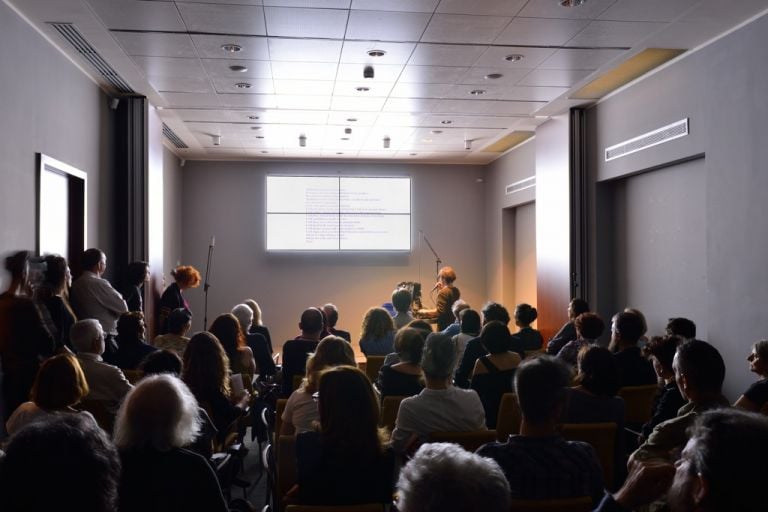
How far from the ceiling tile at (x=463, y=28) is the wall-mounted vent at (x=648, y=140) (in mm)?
2097

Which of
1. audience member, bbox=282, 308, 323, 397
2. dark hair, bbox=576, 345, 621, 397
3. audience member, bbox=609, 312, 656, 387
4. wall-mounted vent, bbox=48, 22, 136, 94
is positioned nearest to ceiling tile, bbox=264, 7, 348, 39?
wall-mounted vent, bbox=48, 22, 136, 94

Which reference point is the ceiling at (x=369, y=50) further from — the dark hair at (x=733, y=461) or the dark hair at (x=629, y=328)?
the dark hair at (x=733, y=461)

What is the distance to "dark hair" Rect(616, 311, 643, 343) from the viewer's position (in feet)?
14.0

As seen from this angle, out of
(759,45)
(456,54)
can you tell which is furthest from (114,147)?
(759,45)

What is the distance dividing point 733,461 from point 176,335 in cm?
421

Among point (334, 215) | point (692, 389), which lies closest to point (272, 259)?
point (334, 215)

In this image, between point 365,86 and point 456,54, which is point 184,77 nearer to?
point 365,86

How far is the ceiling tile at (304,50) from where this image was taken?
216 inches

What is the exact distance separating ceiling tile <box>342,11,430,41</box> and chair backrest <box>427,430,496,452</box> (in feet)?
10.6

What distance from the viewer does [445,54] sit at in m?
5.81

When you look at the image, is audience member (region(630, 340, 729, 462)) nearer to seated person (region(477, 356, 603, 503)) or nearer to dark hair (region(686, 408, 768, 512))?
seated person (region(477, 356, 603, 503))

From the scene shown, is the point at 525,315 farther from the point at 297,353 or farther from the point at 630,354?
the point at 297,353

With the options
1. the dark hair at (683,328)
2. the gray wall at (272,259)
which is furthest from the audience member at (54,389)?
the gray wall at (272,259)

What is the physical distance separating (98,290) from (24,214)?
921mm
